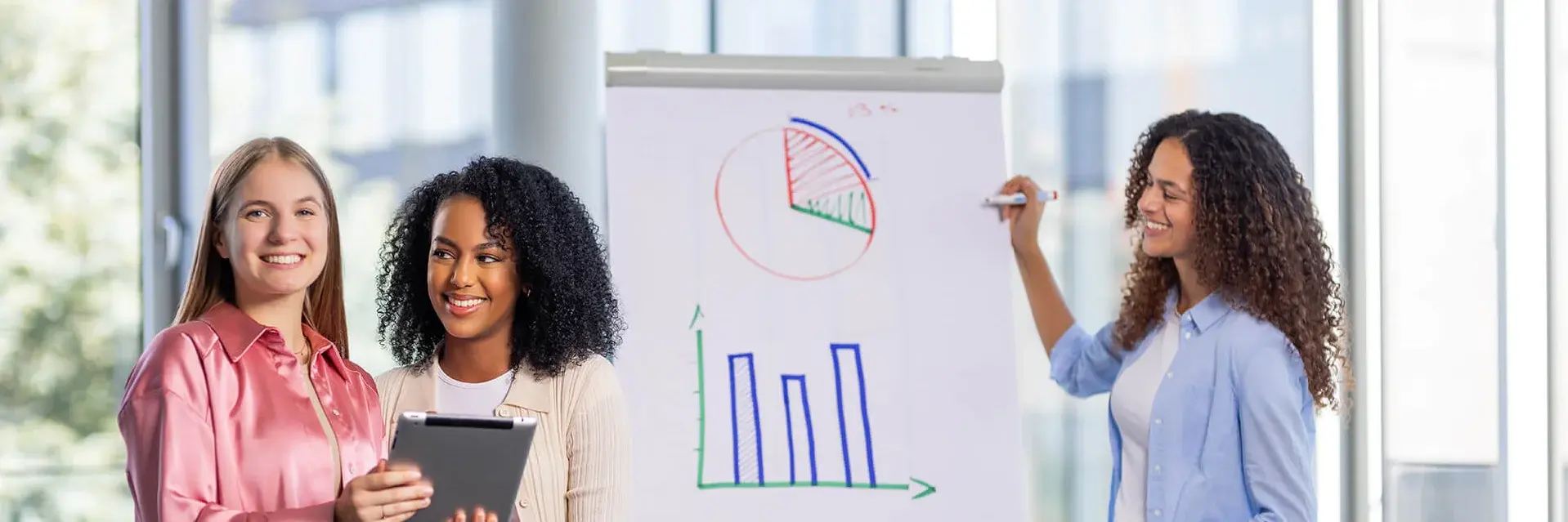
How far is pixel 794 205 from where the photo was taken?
1.98 metres

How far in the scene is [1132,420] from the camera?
2.01 metres

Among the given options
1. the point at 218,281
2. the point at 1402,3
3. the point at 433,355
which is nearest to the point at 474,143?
the point at 433,355

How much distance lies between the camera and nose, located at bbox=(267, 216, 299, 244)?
139cm

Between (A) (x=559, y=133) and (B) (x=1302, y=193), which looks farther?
(A) (x=559, y=133)

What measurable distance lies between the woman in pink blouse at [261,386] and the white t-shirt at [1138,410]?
1.08 m

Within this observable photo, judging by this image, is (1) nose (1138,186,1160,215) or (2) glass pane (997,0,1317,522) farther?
(2) glass pane (997,0,1317,522)

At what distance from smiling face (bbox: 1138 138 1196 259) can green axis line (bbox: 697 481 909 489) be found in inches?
20.4

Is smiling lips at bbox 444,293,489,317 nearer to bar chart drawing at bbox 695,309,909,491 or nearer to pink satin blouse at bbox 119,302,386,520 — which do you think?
pink satin blouse at bbox 119,302,386,520

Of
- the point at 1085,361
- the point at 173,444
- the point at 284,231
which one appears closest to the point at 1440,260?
the point at 1085,361

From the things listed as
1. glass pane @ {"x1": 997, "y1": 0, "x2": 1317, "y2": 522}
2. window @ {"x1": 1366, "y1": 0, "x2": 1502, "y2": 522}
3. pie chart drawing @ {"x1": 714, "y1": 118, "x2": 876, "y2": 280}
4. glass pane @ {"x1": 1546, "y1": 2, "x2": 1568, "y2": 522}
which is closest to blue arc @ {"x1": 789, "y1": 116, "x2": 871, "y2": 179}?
pie chart drawing @ {"x1": 714, "y1": 118, "x2": 876, "y2": 280}

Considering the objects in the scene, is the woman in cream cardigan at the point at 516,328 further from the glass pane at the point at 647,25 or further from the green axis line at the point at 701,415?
the glass pane at the point at 647,25

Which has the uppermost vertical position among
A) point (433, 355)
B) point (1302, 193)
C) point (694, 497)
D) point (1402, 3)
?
→ point (1402, 3)

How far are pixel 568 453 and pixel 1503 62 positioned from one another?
7.23 feet

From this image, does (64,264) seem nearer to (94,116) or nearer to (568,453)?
(94,116)
